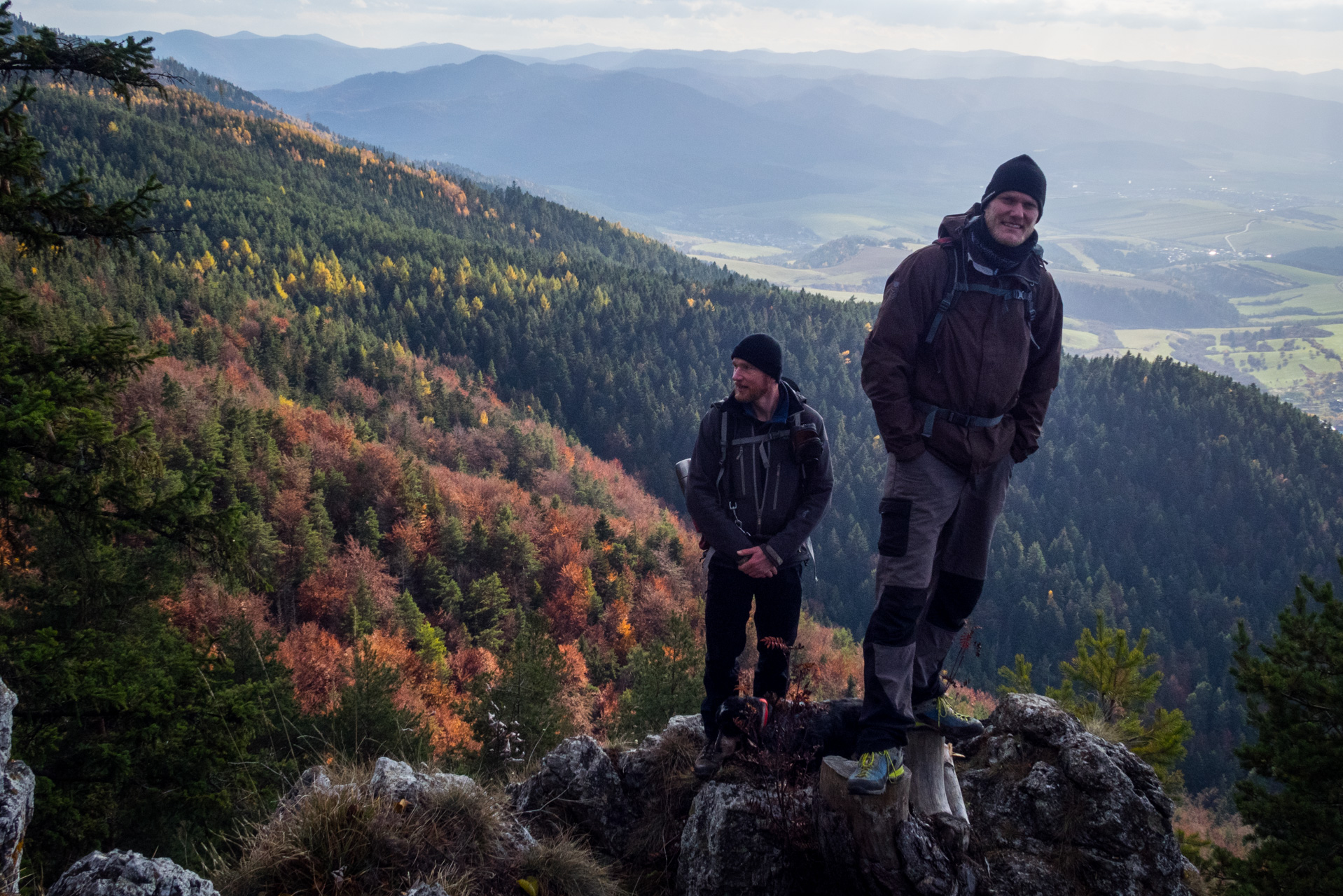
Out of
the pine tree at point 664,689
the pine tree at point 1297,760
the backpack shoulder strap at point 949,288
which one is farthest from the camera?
Result: the pine tree at point 664,689

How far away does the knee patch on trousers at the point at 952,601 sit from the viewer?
461 centimetres

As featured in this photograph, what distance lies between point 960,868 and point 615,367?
104 meters

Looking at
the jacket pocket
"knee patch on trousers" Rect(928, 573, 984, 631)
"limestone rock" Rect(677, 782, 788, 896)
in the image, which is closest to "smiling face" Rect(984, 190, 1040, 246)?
the jacket pocket

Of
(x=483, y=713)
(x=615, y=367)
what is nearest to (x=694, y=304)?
(x=615, y=367)

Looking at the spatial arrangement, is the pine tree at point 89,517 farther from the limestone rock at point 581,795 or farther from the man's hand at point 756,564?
the man's hand at point 756,564

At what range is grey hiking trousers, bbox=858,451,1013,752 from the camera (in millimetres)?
4281

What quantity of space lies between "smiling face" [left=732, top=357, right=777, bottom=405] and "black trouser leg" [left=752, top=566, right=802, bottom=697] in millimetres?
1127

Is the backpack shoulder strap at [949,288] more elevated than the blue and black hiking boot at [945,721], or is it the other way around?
the backpack shoulder strap at [949,288]

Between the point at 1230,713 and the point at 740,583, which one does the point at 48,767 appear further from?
the point at 1230,713

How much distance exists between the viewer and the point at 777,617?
4.88 metres

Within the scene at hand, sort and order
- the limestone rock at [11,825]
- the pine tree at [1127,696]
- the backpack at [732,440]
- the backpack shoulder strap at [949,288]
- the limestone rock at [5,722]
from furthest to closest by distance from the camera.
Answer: the pine tree at [1127,696], the backpack at [732,440], the backpack shoulder strap at [949,288], the limestone rock at [5,722], the limestone rock at [11,825]

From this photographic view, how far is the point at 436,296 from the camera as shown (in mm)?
110000

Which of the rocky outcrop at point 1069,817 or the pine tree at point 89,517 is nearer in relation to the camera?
the rocky outcrop at point 1069,817

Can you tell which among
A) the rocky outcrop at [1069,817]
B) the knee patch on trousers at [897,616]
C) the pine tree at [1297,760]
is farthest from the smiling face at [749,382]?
the pine tree at [1297,760]
